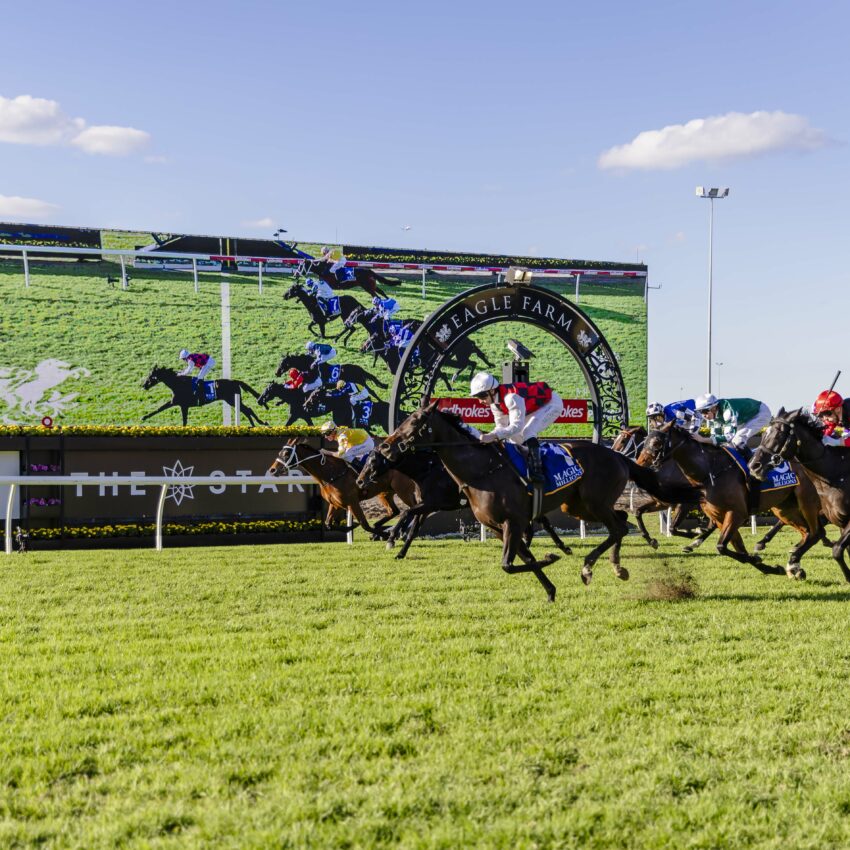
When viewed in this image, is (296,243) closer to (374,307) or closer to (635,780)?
(374,307)

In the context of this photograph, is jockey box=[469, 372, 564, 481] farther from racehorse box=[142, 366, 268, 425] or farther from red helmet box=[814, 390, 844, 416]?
racehorse box=[142, 366, 268, 425]

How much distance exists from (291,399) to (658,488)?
25.1 meters

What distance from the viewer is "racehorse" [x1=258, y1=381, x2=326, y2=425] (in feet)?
106

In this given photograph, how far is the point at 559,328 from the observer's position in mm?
14188

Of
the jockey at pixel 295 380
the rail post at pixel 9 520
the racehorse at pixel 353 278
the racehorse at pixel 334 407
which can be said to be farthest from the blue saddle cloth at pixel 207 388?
the rail post at pixel 9 520

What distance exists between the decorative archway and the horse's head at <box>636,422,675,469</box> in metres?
4.22

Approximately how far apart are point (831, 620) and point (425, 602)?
2812 millimetres

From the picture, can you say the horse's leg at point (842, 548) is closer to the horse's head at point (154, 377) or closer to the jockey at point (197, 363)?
the horse's head at point (154, 377)

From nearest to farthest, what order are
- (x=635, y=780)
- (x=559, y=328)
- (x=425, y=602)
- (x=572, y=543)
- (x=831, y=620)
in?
(x=635, y=780), (x=831, y=620), (x=425, y=602), (x=572, y=543), (x=559, y=328)

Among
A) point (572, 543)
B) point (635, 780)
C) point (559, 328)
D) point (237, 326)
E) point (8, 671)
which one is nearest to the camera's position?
point (635, 780)

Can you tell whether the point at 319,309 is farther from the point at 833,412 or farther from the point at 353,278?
the point at 833,412

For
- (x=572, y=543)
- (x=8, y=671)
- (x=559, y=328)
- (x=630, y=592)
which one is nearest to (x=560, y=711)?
(x=8, y=671)

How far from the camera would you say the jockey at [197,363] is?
32719mm

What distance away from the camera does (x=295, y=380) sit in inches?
1287
